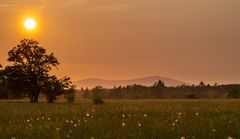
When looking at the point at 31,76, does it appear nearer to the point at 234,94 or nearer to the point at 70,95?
the point at 70,95

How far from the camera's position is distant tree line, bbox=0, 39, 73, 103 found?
92.6 m

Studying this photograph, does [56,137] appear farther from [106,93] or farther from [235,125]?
[106,93]

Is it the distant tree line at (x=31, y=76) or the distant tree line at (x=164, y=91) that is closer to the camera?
the distant tree line at (x=31, y=76)

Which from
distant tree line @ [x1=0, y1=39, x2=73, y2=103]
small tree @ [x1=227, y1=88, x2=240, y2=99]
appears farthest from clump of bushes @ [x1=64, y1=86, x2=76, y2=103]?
small tree @ [x1=227, y1=88, x2=240, y2=99]

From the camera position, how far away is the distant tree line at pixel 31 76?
3644 inches

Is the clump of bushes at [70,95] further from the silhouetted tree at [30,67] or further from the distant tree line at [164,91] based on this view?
the distant tree line at [164,91]

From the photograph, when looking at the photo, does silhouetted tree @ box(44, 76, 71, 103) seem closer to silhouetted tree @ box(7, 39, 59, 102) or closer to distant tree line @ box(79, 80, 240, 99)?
silhouetted tree @ box(7, 39, 59, 102)

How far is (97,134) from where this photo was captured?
48.5 ft

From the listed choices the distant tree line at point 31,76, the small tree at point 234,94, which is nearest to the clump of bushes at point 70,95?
the distant tree line at point 31,76

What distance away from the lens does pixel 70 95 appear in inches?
3588

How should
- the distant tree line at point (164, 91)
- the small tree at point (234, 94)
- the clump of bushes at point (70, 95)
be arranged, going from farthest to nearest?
the distant tree line at point (164, 91) < the small tree at point (234, 94) < the clump of bushes at point (70, 95)

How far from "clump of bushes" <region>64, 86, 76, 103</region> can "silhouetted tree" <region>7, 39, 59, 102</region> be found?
4.96 meters

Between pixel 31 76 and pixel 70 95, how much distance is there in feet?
28.6

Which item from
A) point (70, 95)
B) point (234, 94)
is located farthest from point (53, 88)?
point (234, 94)
